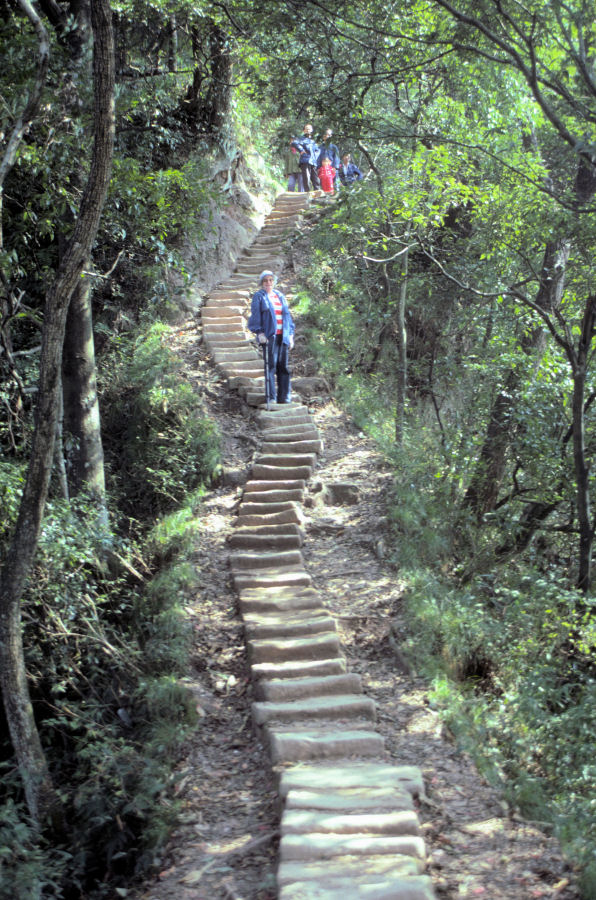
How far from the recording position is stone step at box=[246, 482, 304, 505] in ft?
27.8

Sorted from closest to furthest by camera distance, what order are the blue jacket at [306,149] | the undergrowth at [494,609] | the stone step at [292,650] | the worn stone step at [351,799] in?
the worn stone step at [351,799], the undergrowth at [494,609], the stone step at [292,650], the blue jacket at [306,149]

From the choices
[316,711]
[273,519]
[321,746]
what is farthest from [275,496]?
[321,746]

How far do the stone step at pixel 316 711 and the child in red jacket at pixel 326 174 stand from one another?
1517 cm

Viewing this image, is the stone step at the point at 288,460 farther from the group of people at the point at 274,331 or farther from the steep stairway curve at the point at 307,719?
the group of people at the point at 274,331

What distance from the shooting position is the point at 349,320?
13281 mm

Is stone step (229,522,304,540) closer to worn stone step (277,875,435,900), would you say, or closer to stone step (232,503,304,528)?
stone step (232,503,304,528)

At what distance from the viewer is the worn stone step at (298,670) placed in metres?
5.62

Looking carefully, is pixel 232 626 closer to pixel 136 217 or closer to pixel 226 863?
pixel 226 863

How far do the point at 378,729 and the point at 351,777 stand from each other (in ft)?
2.98

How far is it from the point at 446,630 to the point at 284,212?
12.9 m

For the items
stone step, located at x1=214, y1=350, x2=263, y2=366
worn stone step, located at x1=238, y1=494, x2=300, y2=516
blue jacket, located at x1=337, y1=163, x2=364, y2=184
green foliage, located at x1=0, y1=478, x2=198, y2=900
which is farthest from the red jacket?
green foliage, located at x1=0, y1=478, x2=198, y2=900

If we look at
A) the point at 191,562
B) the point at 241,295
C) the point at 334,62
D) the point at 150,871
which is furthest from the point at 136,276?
the point at 150,871

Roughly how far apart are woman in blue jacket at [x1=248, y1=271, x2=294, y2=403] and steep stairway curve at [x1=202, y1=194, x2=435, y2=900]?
73cm

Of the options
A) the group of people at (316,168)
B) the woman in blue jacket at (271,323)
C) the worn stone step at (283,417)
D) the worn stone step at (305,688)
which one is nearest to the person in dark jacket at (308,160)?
the group of people at (316,168)
